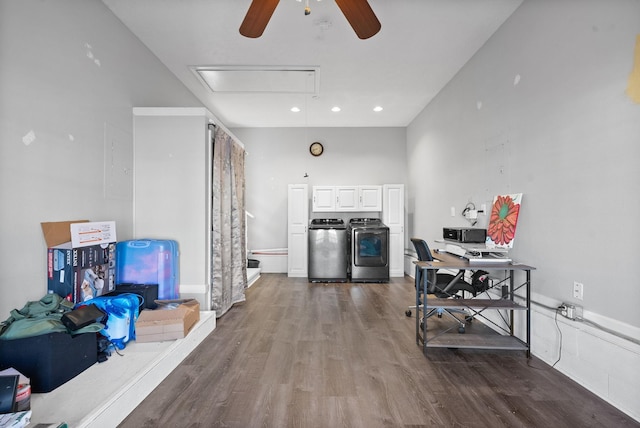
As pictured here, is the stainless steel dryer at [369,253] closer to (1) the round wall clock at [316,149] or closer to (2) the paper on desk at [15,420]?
(1) the round wall clock at [316,149]

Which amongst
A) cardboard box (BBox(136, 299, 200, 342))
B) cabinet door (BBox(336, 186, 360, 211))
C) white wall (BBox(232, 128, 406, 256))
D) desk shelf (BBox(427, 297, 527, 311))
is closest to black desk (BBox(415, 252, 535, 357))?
desk shelf (BBox(427, 297, 527, 311))

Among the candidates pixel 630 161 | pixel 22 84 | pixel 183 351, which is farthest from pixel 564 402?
pixel 22 84

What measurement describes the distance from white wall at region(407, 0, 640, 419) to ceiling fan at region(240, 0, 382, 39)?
1343 mm

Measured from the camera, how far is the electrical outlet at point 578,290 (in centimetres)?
Answer: 190

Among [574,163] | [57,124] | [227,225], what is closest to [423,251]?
→ [574,163]

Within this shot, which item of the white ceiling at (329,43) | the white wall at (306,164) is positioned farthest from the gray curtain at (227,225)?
the white wall at (306,164)

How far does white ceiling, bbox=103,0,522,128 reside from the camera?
246 cm

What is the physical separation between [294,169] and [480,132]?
3.41 meters

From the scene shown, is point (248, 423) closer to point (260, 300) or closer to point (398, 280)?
point (260, 300)

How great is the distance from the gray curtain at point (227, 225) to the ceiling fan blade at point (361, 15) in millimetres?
1874

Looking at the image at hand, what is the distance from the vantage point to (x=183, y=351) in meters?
2.27

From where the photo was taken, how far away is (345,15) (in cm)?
175

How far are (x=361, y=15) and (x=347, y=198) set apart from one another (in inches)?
145

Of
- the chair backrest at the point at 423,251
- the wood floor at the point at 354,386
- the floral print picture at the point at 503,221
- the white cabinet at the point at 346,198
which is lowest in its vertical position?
the wood floor at the point at 354,386
